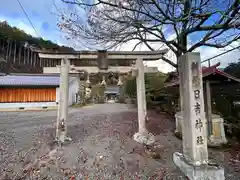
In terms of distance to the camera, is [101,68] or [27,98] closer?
[101,68]

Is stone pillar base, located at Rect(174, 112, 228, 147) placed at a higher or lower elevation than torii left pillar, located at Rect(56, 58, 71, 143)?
lower

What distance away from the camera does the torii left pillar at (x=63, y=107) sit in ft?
17.0

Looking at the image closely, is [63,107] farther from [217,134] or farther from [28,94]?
[28,94]

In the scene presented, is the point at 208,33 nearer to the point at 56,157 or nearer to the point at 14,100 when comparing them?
the point at 56,157

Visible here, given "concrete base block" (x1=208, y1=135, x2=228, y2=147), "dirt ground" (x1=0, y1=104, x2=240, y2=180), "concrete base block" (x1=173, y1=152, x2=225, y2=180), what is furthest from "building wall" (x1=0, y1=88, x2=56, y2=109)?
"concrete base block" (x1=173, y1=152, x2=225, y2=180)

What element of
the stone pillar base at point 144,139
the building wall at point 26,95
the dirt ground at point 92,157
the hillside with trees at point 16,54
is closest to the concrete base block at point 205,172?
the dirt ground at point 92,157

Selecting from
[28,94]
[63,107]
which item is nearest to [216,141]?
[63,107]

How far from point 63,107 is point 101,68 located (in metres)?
1.94

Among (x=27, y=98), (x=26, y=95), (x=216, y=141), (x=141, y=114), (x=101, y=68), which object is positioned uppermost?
(x=101, y=68)

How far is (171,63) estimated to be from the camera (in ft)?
24.2

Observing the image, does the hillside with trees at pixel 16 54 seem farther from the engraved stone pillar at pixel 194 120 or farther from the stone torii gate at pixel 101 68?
the engraved stone pillar at pixel 194 120

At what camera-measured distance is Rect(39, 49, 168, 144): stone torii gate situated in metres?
5.31

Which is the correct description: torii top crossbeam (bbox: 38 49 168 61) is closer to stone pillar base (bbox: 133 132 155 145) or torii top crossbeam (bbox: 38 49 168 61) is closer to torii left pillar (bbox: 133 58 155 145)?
torii left pillar (bbox: 133 58 155 145)

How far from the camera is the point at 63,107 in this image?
531 cm
